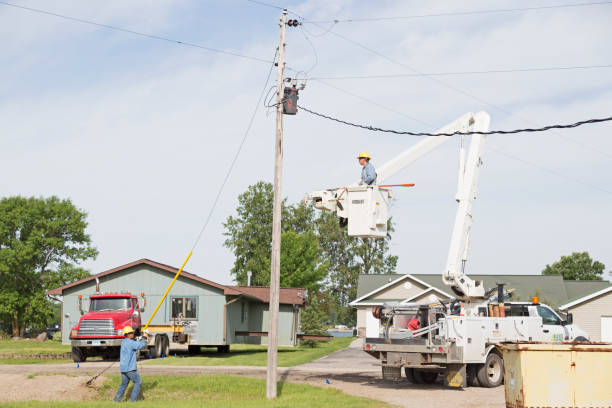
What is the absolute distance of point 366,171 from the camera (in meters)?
17.3

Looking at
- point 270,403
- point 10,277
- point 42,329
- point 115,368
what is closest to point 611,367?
point 270,403

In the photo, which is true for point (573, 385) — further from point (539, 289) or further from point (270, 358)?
point (539, 289)

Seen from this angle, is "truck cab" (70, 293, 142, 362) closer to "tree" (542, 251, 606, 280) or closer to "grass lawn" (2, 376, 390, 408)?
"grass lawn" (2, 376, 390, 408)

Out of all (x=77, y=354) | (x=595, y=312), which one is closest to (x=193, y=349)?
(x=77, y=354)

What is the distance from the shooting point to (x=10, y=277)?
64812 mm

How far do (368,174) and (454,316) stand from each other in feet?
13.6

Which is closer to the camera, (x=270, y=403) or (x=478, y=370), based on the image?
(x=270, y=403)

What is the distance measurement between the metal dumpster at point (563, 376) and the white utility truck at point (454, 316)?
4.52 meters

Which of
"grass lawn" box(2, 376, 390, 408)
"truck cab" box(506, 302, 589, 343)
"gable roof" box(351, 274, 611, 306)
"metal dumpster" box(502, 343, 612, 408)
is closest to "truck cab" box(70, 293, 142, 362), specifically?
"grass lawn" box(2, 376, 390, 408)

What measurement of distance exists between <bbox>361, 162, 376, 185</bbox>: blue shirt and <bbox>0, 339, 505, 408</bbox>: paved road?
5169 mm

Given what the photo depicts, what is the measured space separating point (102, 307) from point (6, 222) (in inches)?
1670

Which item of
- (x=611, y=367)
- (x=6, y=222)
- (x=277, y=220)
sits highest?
(x=6, y=222)

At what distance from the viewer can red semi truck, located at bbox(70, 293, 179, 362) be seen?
2588cm

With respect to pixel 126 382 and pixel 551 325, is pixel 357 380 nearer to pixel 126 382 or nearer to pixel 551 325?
pixel 551 325
